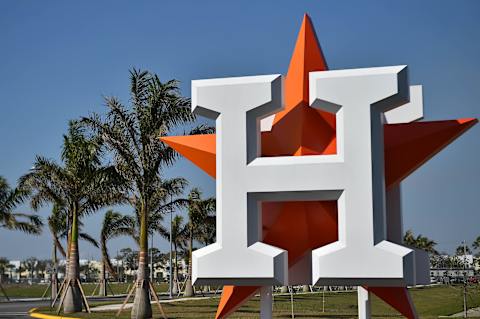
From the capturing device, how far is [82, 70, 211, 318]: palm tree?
2302 cm

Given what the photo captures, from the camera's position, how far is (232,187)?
11.7m

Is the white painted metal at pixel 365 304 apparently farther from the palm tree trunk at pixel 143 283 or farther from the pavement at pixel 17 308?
the pavement at pixel 17 308

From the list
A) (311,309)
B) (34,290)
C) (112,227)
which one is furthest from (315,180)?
(34,290)

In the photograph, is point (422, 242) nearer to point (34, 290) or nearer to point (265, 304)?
point (34, 290)

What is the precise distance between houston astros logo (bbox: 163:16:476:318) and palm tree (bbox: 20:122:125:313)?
15270mm

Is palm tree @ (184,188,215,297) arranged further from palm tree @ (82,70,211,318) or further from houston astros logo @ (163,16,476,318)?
houston astros logo @ (163,16,476,318)

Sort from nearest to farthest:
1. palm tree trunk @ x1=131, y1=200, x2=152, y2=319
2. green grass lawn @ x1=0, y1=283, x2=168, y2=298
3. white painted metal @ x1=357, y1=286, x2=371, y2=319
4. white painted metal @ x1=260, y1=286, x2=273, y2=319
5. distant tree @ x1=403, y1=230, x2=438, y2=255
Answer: white painted metal @ x1=260, y1=286, x2=273, y2=319 → white painted metal @ x1=357, y1=286, x2=371, y2=319 → palm tree trunk @ x1=131, y1=200, x2=152, y2=319 → green grass lawn @ x1=0, y1=283, x2=168, y2=298 → distant tree @ x1=403, y1=230, x2=438, y2=255

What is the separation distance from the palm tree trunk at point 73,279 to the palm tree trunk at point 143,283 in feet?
19.1

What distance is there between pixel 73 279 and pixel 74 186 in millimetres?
4043

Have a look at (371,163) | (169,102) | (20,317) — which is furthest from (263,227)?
(20,317)

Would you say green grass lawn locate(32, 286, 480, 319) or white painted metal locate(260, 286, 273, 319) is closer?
white painted metal locate(260, 286, 273, 319)

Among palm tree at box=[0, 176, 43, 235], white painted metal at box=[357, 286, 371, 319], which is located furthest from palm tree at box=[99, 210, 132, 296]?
white painted metal at box=[357, 286, 371, 319]

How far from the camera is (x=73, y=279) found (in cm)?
2805

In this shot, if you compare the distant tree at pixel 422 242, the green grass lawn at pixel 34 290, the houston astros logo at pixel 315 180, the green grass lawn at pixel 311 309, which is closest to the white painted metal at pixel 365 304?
the houston astros logo at pixel 315 180
